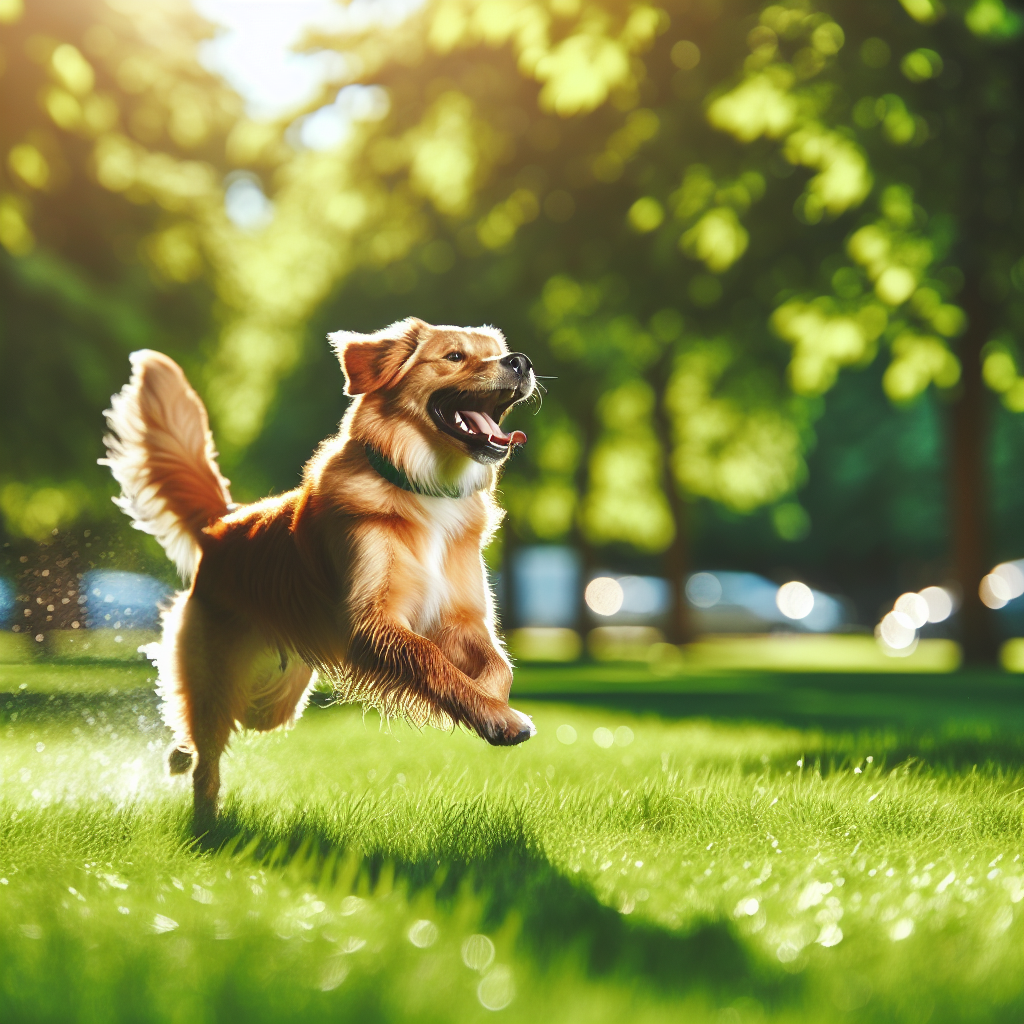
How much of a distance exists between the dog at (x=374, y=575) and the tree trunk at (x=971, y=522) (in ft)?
39.2

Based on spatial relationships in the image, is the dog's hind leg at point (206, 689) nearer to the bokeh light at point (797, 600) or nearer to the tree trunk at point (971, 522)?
the tree trunk at point (971, 522)

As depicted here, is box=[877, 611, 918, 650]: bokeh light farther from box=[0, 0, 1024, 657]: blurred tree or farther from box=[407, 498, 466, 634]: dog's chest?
box=[407, 498, 466, 634]: dog's chest

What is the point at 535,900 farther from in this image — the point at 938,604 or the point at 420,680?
the point at 938,604

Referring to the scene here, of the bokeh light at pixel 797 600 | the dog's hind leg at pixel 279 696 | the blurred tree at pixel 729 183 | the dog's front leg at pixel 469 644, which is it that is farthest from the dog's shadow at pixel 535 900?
the bokeh light at pixel 797 600

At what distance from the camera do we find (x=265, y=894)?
132 inches

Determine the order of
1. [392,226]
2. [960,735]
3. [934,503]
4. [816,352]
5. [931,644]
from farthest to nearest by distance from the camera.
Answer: [934,503] < [931,644] < [392,226] < [816,352] < [960,735]

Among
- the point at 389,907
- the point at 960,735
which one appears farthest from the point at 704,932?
the point at 960,735

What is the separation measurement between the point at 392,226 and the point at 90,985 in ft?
42.6

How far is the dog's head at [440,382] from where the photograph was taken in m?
4.09

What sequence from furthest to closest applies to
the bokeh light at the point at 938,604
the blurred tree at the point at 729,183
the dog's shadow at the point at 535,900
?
the bokeh light at the point at 938,604 → the blurred tree at the point at 729,183 → the dog's shadow at the point at 535,900

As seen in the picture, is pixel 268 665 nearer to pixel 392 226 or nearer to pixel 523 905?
pixel 523 905

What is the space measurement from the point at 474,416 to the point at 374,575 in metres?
0.65

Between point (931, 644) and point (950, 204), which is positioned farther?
point (931, 644)

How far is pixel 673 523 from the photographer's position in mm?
21047
